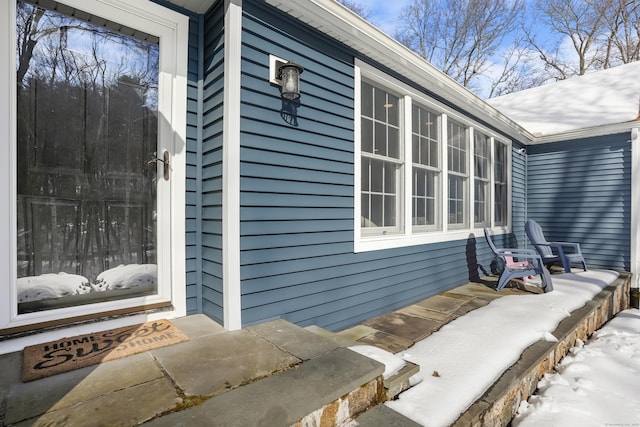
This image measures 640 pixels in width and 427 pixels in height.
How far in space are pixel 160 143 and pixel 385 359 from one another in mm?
2014

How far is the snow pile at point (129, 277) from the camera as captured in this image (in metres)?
2.14

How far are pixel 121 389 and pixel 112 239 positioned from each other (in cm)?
112

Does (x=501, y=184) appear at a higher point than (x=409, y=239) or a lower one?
higher

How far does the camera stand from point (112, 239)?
2.16 m

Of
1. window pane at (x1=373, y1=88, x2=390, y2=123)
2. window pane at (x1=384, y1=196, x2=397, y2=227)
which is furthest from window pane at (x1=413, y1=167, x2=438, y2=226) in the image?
window pane at (x1=373, y1=88, x2=390, y2=123)

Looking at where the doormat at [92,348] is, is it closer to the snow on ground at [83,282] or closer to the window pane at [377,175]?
the snow on ground at [83,282]

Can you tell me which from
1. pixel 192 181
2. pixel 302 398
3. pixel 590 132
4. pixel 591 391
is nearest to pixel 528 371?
pixel 591 391

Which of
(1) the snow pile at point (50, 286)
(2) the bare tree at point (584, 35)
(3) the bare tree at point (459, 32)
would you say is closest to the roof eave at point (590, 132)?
(1) the snow pile at point (50, 286)

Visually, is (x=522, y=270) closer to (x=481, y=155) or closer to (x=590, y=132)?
(x=481, y=155)

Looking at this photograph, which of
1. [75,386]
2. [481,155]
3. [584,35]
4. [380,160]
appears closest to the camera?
[75,386]

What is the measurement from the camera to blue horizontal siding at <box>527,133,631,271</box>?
574 centimetres

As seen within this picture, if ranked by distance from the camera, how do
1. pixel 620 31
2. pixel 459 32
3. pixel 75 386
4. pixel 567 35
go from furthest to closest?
pixel 567 35 → pixel 459 32 → pixel 620 31 → pixel 75 386

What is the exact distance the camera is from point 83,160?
2.05 metres

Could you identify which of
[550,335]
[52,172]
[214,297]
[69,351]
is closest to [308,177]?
[214,297]
